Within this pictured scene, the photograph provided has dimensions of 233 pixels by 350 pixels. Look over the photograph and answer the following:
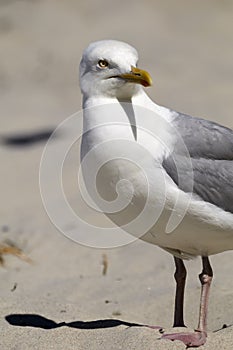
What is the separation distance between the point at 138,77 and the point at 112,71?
0.48ft

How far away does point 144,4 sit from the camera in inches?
507

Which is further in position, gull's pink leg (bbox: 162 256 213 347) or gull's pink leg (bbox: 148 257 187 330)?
gull's pink leg (bbox: 148 257 187 330)

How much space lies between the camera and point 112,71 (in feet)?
12.1

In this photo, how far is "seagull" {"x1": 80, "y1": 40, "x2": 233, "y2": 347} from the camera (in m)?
3.54

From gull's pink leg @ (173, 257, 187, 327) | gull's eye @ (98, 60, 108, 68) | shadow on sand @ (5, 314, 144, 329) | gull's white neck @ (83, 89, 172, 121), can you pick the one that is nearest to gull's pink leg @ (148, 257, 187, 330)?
gull's pink leg @ (173, 257, 187, 327)

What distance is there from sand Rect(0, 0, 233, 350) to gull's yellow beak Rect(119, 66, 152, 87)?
1112 millimetres

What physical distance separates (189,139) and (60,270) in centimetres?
217

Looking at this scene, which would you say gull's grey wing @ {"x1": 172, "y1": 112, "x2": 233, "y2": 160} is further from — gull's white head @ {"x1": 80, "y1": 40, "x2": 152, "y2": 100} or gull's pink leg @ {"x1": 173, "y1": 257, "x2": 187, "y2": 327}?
gull's pink leg @ {"x1": 173, "y1": 257, "x2": 187, "y2": 327}

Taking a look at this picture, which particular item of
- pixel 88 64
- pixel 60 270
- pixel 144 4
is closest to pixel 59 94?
pixel 144 4

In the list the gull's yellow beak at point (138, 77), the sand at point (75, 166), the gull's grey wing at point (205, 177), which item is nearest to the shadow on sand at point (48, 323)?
the sand at point (75, 166)

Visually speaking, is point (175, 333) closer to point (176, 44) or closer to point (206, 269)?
point (206, 269)

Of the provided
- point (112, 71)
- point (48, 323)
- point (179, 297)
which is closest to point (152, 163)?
point (112, 71)

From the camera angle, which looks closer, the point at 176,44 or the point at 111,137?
the point at 111,137

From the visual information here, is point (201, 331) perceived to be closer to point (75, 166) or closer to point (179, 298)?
point (179, 298)
